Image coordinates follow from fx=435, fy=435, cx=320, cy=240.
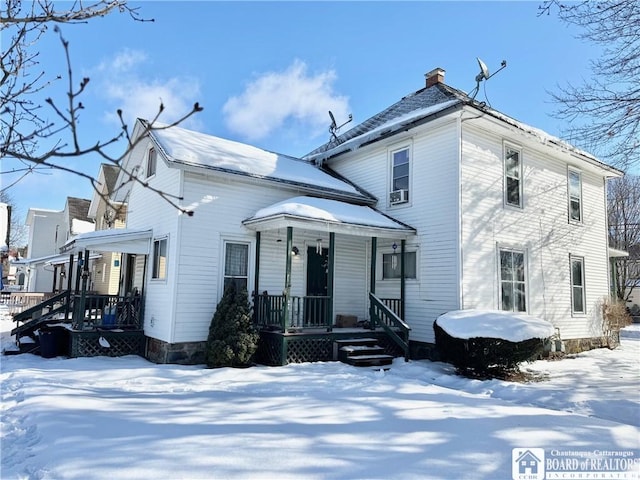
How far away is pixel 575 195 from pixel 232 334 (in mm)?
11702

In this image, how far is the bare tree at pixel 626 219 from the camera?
27.7 meters

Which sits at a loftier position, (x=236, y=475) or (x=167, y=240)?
(x=167, y=240)

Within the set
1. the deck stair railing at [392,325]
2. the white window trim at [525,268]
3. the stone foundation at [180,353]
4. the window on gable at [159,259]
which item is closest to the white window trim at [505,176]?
the white window trim at [525,268]

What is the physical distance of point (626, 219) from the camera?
1105 inches

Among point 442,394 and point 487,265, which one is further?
point 487,265

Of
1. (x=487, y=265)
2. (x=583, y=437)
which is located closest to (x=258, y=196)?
(x=487, y=265)

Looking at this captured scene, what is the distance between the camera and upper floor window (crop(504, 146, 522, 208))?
11719 mm

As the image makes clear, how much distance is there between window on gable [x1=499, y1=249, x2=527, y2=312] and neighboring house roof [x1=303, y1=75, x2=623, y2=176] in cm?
315

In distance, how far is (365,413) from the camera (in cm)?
561

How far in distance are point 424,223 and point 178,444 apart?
8176 millimetres

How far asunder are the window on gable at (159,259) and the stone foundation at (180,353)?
5.27 feet

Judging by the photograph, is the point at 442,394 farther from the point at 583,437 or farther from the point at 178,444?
the point at 178,444

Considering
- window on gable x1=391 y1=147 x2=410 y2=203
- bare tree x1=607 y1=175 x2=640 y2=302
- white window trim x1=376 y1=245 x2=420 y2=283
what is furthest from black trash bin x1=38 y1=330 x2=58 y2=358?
bare tree x1=607 y1=175 x2=640 y2=302

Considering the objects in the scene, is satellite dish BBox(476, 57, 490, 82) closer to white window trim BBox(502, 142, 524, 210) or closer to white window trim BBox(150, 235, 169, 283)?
white window trim BBox(502, 142, 524, 210)
